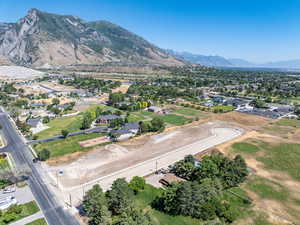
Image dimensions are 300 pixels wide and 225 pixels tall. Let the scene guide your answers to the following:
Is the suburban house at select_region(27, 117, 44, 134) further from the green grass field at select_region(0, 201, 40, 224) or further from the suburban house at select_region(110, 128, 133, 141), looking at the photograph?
the green grass field at select_region(0, 201, 40, 224)

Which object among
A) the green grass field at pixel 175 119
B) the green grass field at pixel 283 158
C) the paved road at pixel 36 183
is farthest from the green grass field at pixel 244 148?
the paved road at pixel 36 183

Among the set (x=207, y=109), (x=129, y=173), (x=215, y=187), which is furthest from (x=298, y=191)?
(x=207, y=109)

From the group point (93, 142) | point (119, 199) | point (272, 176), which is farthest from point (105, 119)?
point (272, 176)

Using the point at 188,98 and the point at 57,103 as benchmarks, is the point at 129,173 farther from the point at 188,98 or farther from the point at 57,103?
the point at 188,98

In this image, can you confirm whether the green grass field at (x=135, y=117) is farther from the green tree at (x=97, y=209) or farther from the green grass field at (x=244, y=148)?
the green tree at (x=97, y=209)

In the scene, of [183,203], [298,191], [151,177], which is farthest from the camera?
[151,177]

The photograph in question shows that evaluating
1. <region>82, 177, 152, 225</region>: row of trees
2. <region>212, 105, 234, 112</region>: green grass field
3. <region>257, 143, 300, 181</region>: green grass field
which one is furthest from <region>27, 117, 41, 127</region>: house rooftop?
<region>212, 105, 234, 112</region>: green grass field

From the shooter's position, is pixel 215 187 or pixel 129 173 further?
pixel 129 173

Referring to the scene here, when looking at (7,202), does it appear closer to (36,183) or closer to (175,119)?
(36,183)
